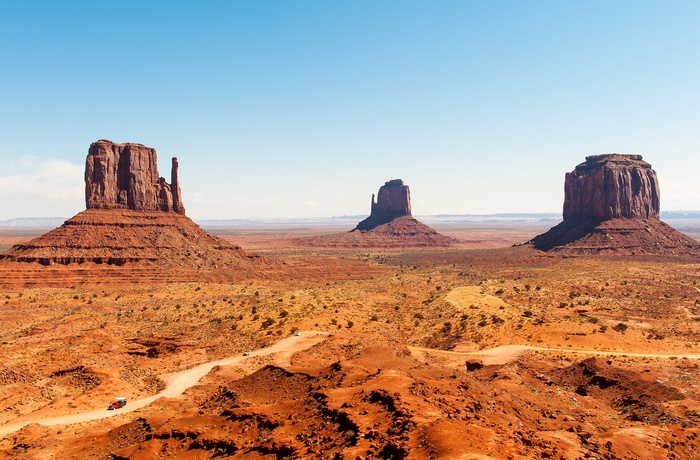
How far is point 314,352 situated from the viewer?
38.6 meters

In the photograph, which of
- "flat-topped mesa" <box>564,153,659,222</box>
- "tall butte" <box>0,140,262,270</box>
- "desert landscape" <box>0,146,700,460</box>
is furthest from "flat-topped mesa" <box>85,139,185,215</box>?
"flat-topped mesa" <box>564,153,659,222</box>

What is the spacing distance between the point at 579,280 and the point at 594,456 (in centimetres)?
6904

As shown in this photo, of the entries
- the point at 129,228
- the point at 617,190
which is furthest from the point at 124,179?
the point at 617,190

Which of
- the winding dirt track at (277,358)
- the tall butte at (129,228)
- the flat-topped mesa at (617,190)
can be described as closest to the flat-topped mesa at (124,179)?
the tall butte at (129,228)

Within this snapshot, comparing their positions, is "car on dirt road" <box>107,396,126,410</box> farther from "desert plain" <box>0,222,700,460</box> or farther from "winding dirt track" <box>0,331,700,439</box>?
"desert plain" <box>0,222,700,460</box>

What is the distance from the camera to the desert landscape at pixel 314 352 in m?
19.3

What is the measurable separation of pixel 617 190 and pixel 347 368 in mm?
124625

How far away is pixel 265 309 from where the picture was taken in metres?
54.8

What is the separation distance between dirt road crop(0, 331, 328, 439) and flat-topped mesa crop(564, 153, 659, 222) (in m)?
111

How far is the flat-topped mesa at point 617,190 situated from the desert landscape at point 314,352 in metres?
27.7

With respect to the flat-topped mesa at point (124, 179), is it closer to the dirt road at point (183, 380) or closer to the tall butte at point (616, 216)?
the dirt road at point (183, 380)

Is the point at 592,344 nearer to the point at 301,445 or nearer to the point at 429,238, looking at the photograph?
the point at 301,445

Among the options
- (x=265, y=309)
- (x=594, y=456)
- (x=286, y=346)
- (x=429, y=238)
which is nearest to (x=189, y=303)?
(x=265, y=309)

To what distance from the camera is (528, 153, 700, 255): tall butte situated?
117m
